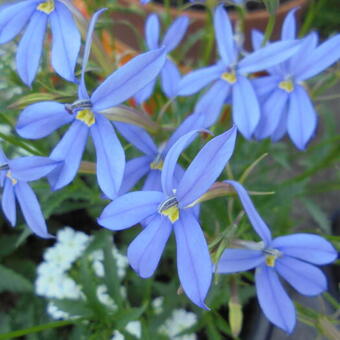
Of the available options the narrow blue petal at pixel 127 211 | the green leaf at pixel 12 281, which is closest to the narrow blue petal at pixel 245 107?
the narrow blue petal at pixel 127 211

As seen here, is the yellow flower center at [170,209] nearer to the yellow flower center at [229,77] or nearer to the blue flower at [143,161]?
the blue flower at [143,161]

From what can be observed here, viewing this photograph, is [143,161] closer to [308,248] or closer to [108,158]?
[108,158]

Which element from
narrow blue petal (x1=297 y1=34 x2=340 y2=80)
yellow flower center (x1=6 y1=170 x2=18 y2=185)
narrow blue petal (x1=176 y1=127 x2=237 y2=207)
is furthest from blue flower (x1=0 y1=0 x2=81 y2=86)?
narrow blue petal (x1=297 y1=34 x2=340 y2=80)

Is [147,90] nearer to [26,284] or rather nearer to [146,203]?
[146,203]

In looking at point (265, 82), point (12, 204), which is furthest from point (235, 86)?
point (12, 204)

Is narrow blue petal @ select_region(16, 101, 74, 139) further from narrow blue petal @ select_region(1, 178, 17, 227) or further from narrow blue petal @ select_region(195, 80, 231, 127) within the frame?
narrow blue petal @ select_region(195, 80, 231, 127)
